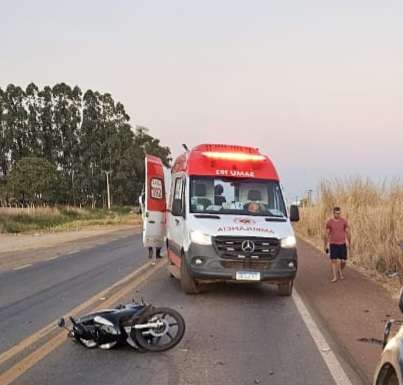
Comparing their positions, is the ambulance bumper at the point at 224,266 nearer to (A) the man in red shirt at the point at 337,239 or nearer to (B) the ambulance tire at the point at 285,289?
(B) the ambulance tire at the point at 285,289

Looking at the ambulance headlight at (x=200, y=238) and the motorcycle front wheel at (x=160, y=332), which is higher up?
the ambulance headlight at (x=200, y=238)

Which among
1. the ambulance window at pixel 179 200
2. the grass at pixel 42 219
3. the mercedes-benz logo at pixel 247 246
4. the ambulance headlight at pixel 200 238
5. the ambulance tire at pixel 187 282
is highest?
the ambulance window at pixel 179 200

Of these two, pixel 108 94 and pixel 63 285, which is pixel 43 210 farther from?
pixel 63 285

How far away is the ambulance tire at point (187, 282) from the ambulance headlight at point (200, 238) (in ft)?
1.65

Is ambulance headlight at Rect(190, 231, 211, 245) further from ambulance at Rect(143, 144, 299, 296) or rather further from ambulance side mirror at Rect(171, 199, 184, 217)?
ambulance side mirror at Rect(171, 199, 184, 217)

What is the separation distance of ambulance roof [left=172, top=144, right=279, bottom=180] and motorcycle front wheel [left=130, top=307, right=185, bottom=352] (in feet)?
16.6

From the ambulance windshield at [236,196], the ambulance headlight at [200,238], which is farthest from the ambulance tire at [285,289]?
the ambulance headlight at [200,238]

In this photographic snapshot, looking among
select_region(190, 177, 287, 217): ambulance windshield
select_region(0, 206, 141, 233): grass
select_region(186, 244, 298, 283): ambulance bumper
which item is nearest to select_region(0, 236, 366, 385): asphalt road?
select_region(186, 244, 298, 283): ambulance bumper

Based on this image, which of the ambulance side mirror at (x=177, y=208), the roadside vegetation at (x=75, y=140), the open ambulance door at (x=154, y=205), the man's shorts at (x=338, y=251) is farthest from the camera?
the roadside vegetation at (x=75, y=140)

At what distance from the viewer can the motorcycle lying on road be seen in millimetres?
6492

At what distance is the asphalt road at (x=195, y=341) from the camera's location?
5664 millimetres

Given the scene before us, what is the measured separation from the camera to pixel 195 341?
7.08 m

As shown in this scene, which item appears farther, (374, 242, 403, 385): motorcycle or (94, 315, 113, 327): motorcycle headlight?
(94, 315, 113, 327): motorcycle headlight

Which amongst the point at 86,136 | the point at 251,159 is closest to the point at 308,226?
the point at 251,159
